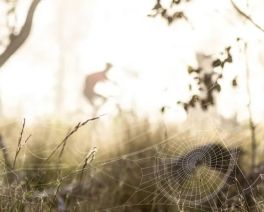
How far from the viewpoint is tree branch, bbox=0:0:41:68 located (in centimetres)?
559

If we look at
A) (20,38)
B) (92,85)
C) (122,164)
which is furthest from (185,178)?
(92,85)

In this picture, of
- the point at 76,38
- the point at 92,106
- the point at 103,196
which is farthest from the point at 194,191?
the point at 76,38

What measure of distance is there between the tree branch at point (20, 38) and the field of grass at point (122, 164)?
0.71m

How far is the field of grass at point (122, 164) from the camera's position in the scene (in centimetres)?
548

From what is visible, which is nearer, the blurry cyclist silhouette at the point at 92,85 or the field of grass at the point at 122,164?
the field of grass at the point at 122,164

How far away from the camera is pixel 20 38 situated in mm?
5648

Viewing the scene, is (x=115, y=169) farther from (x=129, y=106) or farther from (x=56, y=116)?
(x=56, y=116)

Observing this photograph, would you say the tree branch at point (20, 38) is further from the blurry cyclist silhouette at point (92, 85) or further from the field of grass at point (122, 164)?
the blurry cyclist silhouette at point (92, 85)

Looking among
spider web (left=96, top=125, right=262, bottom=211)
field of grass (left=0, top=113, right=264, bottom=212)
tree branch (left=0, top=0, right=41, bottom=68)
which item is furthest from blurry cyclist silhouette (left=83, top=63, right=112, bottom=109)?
tree branch (left=0, top=0, right=41, bottom=68)

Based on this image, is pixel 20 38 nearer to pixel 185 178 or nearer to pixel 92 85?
pixel 185 178

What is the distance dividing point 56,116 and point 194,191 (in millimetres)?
3449

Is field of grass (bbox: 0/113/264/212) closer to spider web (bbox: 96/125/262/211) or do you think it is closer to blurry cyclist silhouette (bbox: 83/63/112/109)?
spider web (bbox: 96/125/262/211)

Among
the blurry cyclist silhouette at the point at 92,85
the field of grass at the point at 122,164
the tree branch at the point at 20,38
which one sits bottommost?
the blurry cyclist silhouette at the point at 92,85

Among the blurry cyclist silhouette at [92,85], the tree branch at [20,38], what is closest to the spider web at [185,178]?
the tree branch at [20,38]
